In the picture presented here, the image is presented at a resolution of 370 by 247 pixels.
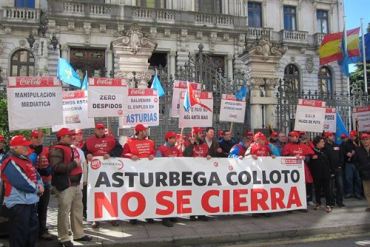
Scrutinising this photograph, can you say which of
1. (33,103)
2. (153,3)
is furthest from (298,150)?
(153,3)

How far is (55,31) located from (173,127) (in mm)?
14045

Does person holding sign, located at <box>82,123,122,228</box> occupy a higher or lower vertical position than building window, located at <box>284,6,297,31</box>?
lower

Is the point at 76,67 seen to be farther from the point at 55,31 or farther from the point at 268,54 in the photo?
the point at 268,54

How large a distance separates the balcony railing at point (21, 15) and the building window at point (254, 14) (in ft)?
48.6

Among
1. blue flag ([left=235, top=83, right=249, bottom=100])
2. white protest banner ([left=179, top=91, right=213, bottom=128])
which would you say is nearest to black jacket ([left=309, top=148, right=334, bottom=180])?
white protest banner ([left=179, top=91, right=213, bottom=128])

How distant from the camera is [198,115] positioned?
9.93m

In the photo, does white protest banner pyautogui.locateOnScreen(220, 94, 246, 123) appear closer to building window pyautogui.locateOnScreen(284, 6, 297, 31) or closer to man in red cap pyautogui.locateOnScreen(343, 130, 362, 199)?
man in red cap pyautogui.locateOnScreen(343, 130, 362, 199)

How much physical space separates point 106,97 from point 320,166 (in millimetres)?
4854

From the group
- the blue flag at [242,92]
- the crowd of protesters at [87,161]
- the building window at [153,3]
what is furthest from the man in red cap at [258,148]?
the building window at [153,3]

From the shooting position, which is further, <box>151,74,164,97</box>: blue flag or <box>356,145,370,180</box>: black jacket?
<box>151,74,164,97</box>: blue flag

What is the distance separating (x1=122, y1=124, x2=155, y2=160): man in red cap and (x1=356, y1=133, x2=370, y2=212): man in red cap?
4.80m

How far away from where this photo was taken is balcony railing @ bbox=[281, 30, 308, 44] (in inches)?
1245

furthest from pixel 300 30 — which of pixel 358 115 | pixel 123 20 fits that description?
pixel 358 115

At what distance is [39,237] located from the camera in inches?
277
